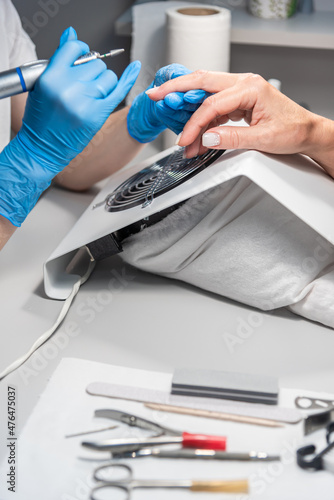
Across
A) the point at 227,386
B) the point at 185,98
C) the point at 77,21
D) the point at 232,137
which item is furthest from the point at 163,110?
the point at 77,21

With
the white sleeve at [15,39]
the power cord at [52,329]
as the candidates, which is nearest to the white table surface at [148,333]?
the power cord at [52,329]

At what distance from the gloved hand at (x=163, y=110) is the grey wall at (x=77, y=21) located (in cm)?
38

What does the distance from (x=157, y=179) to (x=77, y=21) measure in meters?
0.79

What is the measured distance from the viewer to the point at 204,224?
2.77 ft

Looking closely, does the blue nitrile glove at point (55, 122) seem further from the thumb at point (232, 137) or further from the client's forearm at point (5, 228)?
the thumb at point (232, 137)

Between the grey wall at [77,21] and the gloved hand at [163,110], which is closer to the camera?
the gloved hand at [163,110]

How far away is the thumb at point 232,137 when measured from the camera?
30.5 inches

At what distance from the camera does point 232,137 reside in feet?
2.56

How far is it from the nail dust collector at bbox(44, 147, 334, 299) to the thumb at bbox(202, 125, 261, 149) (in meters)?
0.02

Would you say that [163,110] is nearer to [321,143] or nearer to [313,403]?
[321,143]

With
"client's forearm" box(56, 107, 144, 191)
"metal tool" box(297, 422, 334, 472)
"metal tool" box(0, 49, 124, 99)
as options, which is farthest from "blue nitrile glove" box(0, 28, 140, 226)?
"metal tool" box(297, 422, 334, 472)

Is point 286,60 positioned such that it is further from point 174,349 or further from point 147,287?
point 174,349

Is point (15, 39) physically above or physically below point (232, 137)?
above

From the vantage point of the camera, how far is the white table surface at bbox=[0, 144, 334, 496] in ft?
2.46
